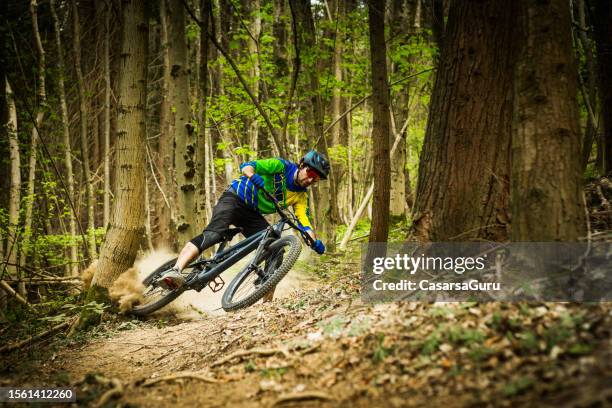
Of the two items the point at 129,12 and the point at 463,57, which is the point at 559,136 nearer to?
the point at 463,57

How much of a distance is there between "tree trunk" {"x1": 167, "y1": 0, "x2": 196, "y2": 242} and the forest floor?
12.8ft

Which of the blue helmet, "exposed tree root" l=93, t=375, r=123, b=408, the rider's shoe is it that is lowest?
"exposed tree root" l=93, t=375, r=123, b=408

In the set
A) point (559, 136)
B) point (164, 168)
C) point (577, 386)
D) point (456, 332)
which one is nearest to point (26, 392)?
point (456, 332)

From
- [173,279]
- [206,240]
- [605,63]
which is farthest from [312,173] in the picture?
[605,63]

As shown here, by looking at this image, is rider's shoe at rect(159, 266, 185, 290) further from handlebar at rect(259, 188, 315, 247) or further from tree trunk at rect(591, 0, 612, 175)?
tree trunk at rect(591, 0, 612, 175)

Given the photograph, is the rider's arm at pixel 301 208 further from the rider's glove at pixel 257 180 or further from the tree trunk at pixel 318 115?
the tree trunk at pixel 318 115

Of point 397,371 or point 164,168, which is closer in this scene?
point 397,371

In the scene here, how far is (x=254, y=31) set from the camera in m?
13.5

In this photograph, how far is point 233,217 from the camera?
20.5ft

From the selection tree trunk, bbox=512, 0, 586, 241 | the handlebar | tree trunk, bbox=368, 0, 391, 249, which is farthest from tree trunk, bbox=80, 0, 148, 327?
tree trunk, bbox=512, 0, 586, 241

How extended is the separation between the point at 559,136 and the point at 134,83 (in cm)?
592

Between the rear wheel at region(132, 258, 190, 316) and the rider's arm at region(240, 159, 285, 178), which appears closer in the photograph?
the rider's arm at region(240, 159, 285, 178)

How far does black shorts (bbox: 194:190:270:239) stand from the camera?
20.0 feet

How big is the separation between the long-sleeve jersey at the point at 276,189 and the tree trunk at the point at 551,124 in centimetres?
333
